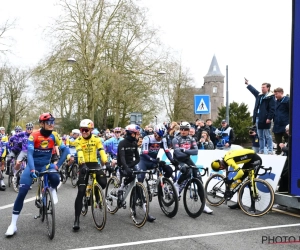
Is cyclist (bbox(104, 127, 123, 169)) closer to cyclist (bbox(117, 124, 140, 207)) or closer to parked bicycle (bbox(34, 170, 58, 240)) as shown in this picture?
cyclist (bbox(117, 124, 140, 207))

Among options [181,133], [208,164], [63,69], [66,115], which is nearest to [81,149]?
[181,133]

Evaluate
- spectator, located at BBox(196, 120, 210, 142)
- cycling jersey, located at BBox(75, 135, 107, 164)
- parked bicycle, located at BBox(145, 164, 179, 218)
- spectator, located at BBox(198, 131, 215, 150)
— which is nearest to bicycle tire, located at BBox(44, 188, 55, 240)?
cycling jersey, located at BBox(75, 135, 107, 164)

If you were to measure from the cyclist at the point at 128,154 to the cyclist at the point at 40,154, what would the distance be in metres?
1.12

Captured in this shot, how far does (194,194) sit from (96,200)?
2.11 metres

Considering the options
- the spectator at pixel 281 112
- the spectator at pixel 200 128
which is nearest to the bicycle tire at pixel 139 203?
the spectator at pixel 281 112

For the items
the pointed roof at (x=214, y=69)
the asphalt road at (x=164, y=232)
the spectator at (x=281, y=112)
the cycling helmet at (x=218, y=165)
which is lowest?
the asphalt road at (x=164, y=232)

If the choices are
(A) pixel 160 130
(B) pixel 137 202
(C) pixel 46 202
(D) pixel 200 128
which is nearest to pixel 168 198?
(B) pixel 137 202

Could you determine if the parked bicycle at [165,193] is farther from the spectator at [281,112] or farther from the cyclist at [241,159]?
the spectator at [281,112]

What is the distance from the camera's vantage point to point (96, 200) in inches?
283

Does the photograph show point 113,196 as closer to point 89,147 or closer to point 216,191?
point 89,147

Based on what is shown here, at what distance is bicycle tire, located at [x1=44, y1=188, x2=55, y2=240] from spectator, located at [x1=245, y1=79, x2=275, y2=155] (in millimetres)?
6328

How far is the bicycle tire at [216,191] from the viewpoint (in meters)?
9.09

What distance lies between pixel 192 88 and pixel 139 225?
165 feet

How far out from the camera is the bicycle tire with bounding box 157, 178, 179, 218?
7.73 meters
